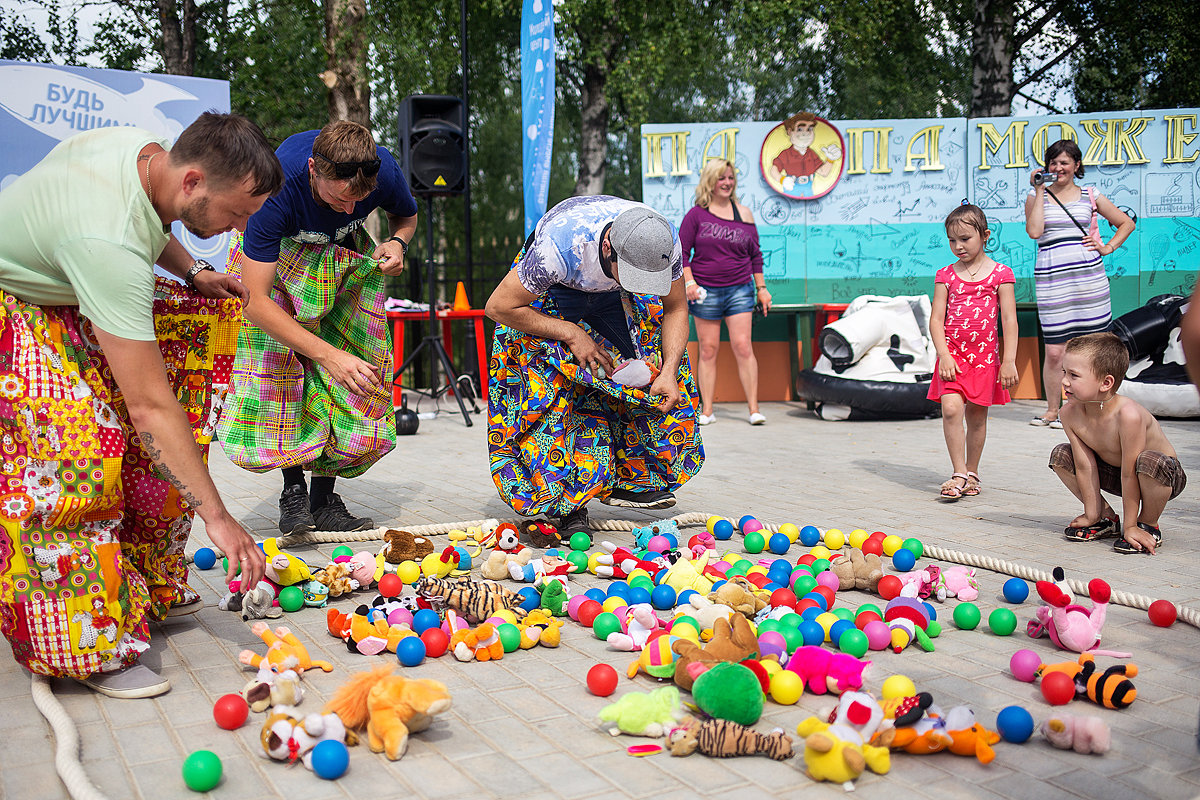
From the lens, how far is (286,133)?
66.5 ft

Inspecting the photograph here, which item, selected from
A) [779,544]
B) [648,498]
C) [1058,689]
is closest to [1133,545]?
[779,544]

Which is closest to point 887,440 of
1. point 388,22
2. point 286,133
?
point 388,22

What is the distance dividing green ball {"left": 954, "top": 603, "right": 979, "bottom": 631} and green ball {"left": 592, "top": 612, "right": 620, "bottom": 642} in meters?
1.17

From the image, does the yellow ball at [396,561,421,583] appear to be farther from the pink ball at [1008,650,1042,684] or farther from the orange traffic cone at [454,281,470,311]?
the orange traffic cone at [454,281,470,311]

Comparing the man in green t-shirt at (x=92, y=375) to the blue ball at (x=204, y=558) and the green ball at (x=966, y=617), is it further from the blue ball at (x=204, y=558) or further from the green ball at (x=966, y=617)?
the green ball at (x=966, y=617)

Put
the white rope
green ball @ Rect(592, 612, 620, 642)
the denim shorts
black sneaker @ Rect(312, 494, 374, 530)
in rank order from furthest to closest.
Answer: the denim shorts < black sneaker @ Rect(312, 494, 374, 530) < green ball @ Rect(592, 612, 620, 642) < the white rope

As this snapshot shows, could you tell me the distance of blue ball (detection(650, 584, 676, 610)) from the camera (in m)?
3.50

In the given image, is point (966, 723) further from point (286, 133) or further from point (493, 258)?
point (286, 133)

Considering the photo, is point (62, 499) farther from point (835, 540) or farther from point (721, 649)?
point (835, 540)

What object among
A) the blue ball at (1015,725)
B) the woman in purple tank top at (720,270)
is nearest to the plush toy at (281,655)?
the blue ball at (1015,725)

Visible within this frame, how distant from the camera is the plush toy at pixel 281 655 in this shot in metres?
2.82

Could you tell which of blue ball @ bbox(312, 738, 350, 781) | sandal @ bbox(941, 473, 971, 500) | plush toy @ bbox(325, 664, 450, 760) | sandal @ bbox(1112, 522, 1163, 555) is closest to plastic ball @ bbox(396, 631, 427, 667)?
plush toy @ bbox(325, 664, 450, 760)

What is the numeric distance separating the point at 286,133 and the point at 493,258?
8.88 metres

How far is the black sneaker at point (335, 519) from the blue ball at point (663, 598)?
180 centimetres
